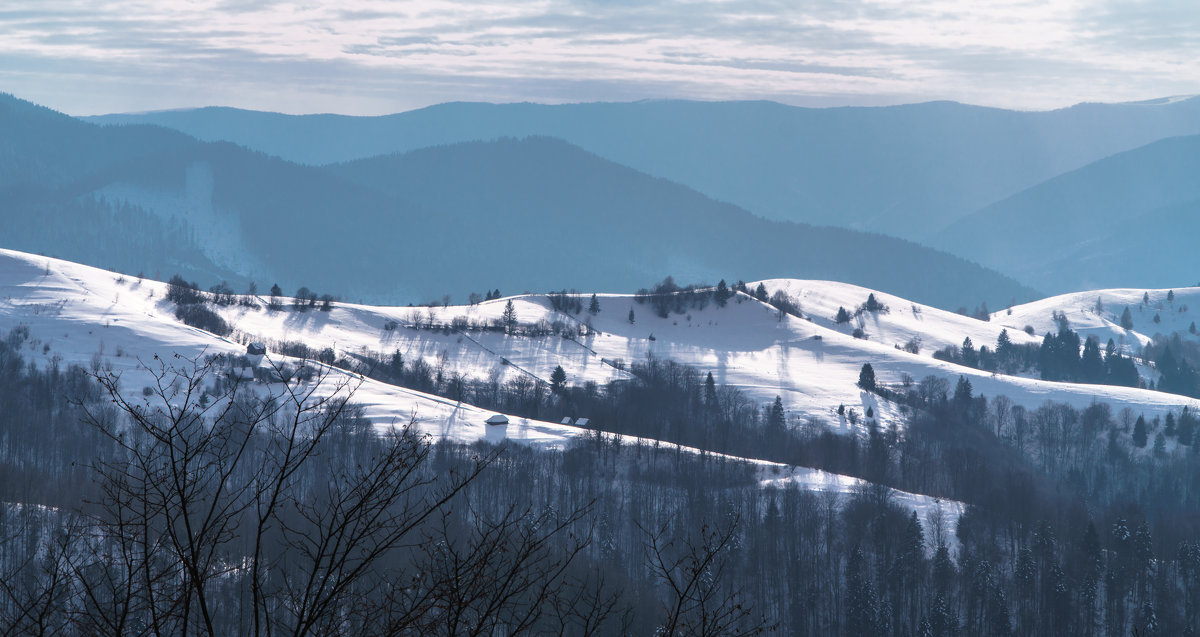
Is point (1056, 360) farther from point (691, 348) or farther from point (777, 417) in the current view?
point (777, 417)

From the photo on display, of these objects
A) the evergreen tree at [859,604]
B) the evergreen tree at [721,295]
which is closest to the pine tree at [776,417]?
the evergreen tree at [859,604]

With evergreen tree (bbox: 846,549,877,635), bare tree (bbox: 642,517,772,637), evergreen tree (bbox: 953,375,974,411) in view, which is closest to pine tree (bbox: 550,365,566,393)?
evergreen tree (bbox: 846,549,877,635)

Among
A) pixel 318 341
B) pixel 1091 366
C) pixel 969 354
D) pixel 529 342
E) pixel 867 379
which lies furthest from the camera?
pixel 969 354

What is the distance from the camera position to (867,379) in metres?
134

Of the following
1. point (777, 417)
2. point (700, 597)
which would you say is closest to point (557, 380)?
point (777, 417)

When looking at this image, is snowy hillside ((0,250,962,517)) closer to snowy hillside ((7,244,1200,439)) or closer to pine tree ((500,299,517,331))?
snowy hillside ((7,244,1200,439))

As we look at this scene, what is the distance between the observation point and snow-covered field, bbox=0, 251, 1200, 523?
9938 cm

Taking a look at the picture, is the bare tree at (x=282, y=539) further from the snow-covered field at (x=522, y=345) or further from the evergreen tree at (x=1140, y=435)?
the evergreen tree at (x=1140, y=435)

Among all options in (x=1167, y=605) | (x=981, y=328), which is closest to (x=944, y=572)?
(x=1167, y=605)

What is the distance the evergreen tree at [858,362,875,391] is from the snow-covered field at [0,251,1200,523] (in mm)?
1476

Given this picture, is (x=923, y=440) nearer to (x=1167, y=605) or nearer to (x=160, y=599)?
(x=1167, y=605)

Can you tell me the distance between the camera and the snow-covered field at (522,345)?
9938 centimetres

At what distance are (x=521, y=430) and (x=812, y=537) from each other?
30359mm

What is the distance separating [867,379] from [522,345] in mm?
47009
